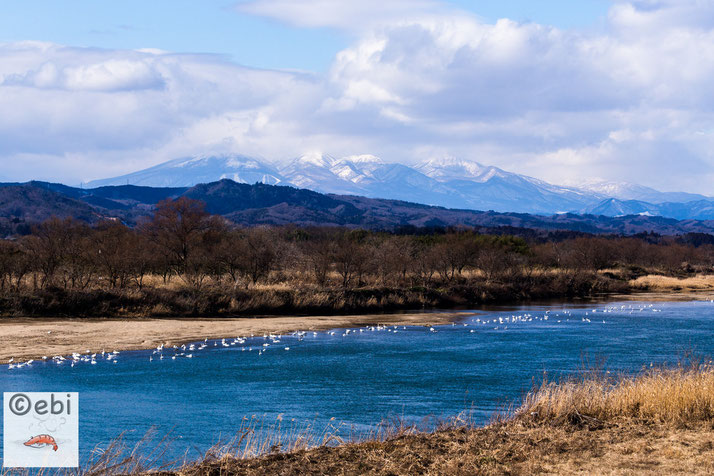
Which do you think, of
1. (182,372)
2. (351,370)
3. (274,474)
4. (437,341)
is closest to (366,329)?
(437,341)

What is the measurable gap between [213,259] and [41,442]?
41.5 meters

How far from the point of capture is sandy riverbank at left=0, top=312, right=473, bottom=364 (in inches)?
1155

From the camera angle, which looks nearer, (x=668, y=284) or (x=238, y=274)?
(x=238, y=274)

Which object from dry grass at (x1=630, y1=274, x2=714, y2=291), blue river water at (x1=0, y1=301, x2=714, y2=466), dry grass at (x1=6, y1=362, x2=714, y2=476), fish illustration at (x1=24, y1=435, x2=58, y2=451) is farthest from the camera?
dry grass at (x1=630, y1=274, x2=714, y2=291)

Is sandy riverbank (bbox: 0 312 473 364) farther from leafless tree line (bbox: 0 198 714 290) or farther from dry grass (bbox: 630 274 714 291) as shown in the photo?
dry grass (bbox: 630 274 714 291)

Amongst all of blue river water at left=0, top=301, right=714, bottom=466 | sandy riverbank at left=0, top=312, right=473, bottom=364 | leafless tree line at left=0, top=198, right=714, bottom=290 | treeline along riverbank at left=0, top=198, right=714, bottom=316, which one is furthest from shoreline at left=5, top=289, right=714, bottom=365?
leafless tree line at left=0, top=198, right=714, bottom=290

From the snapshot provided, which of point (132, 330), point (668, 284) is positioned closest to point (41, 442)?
point (132, 330)

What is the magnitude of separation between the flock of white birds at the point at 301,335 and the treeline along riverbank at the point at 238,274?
9.03 meters

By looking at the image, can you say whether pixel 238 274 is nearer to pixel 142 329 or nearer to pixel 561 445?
pixel 142 329

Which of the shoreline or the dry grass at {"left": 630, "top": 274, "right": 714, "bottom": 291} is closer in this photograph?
the shoreline

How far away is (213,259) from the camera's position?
5612 cm

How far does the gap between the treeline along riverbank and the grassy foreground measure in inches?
1262

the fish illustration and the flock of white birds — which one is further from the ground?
the fish illustration

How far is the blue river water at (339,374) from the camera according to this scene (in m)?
18.6
